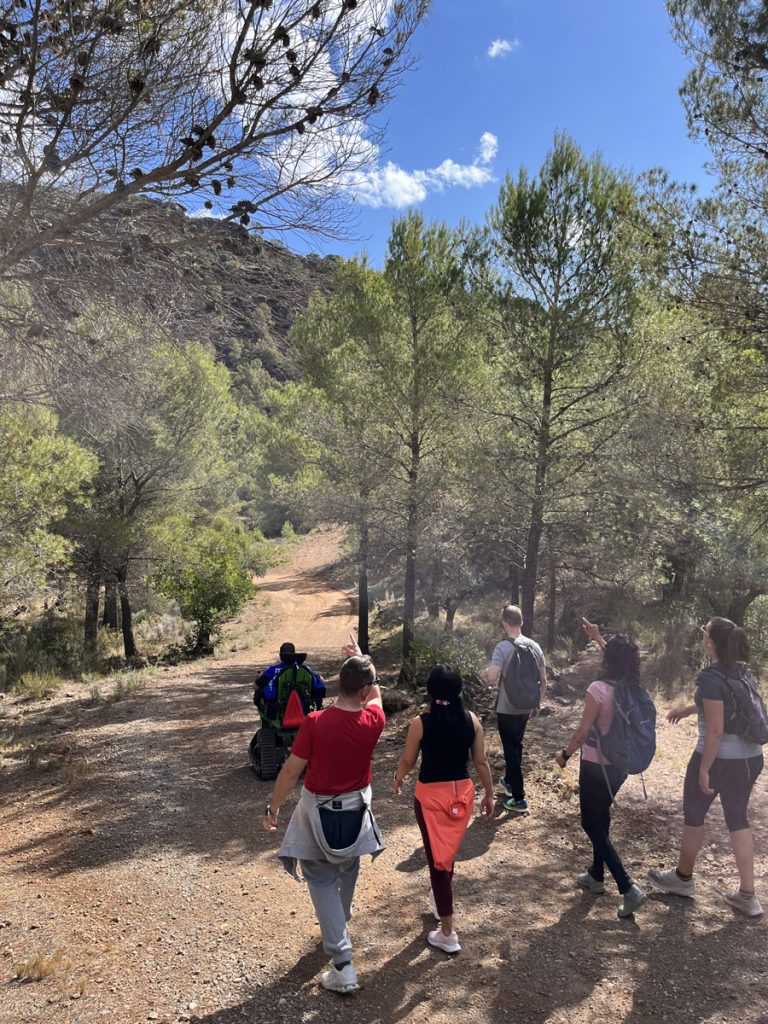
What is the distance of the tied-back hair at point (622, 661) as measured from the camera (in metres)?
3.86

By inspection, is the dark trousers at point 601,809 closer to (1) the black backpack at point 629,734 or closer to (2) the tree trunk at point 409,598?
(1) the black backpack at point 629,734

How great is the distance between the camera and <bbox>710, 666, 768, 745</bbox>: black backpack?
3625mm

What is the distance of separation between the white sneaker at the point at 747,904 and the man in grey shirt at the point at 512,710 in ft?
5.63

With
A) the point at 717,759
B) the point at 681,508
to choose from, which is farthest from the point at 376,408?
the point at 717,759

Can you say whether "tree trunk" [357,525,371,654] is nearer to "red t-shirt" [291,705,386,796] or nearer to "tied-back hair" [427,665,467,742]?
"tied-back hair" [427,665,467,742]

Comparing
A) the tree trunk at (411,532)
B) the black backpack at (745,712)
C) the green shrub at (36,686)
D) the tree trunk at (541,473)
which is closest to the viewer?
the black backpack at (745,712)

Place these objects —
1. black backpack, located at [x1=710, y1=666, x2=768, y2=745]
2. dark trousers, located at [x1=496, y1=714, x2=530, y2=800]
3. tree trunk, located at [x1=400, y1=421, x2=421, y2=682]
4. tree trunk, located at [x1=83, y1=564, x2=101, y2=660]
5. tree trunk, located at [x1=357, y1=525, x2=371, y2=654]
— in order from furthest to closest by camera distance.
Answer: tree trunk, located at [x1=83, y1=564, x2=101, y2=660], tree trunk, located at [x1=357, y1=525, x2=371, y2=654], tree trunk, located at [x1=400, y1=421, x2=421, y2=682], dark trousers, located at [x1=496, y1=714, x2=530, y2=800], black backpack, located at [x1=710, y1=666, x2=768, y2=745]

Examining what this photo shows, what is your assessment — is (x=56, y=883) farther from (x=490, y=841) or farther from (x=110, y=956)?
(x=490, y=841)

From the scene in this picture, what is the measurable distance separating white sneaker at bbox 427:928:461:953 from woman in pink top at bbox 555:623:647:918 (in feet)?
3.46

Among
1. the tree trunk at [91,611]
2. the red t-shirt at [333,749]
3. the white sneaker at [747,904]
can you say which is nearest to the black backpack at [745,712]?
the white sneaker at [747,904]

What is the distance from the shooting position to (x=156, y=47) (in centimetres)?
404

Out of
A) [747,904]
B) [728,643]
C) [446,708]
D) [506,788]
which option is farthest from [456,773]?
[506,788]

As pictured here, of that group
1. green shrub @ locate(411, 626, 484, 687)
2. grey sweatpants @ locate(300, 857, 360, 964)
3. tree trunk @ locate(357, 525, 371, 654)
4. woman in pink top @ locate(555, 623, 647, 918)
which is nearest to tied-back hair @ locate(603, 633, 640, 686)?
woman in pink top @ locate(555, 623, 647, 918)

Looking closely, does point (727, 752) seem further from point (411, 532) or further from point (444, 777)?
point (411, 532)
